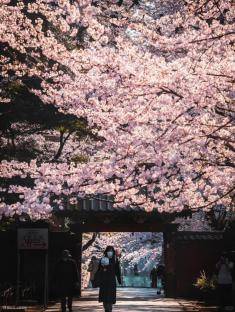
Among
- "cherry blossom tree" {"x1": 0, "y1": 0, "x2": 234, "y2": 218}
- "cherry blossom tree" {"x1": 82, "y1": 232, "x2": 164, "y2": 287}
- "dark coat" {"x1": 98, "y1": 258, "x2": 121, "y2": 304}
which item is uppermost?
"cherry blossom tree" {"x1": 82, "y1": 232, "x2": 164, "y2": 287}

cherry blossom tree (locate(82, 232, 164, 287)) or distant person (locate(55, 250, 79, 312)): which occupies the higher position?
cherry blossom tree (locate(82, 232, 164, 287))

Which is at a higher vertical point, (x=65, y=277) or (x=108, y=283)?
(x=65, y=277)

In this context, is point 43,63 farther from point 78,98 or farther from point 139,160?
point 139,160

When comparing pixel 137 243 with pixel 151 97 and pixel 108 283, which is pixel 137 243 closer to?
pixel 108 283

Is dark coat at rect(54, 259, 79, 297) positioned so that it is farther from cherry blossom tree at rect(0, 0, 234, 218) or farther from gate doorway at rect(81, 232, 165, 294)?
gate doorway at rect(81, 232, 165, 294)

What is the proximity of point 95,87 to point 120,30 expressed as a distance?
370 inches

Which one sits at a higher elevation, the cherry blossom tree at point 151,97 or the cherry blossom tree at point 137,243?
the cherry blossom tree at point 137,243

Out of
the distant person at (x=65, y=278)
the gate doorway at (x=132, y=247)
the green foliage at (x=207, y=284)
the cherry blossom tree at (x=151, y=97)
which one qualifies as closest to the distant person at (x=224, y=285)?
the green foliage at (x=207, y=284)

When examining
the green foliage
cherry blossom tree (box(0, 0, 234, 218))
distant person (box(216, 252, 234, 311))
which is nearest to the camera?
cherry blossom tree (box(0, 0, 234, 218))

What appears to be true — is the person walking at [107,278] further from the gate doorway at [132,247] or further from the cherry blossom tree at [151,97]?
the gate doorway at [132,247]

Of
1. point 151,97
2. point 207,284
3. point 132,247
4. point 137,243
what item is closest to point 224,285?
point 207,284

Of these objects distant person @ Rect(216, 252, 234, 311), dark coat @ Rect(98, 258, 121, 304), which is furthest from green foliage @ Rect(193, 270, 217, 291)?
dark coat @ Rect(98, 258, 121, 304)

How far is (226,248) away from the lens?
23.6 m

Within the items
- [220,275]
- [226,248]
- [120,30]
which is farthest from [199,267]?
[120,30]
